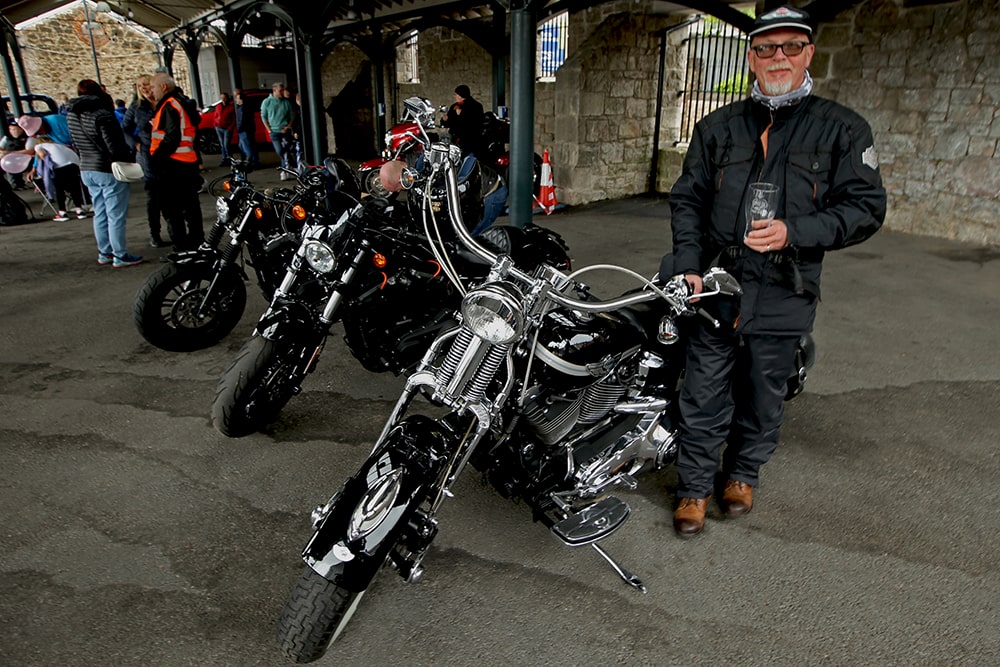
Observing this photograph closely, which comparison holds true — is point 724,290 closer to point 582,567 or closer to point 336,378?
point 582,567

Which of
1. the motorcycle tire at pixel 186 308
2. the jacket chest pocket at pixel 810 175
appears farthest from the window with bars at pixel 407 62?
the jacket chest pocket at pixel 810 175

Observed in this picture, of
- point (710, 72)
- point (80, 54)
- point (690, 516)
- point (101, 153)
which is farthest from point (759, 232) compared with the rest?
point (80, 54)

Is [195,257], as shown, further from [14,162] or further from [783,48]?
[14,162]

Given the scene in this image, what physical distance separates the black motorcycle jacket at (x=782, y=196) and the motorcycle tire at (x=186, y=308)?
9.88ft

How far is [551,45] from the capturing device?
11477mm

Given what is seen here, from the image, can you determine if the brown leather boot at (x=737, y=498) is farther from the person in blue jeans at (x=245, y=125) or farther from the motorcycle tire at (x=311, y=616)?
the person in blue jeans at (x=245, y=125)

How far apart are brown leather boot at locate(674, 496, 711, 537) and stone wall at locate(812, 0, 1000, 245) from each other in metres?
6.63

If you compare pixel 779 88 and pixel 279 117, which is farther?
pixel 279 117

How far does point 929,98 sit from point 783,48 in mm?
6592

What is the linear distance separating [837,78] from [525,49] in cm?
404

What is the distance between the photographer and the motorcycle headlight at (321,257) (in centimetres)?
283

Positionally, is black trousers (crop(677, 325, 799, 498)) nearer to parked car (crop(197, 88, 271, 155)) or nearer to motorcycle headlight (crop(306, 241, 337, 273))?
motorcycle headlight (crop(306, 241, 337, 273))

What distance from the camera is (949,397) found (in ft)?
12.0

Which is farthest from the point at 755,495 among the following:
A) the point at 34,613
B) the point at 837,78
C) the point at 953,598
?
the point at 837,78
